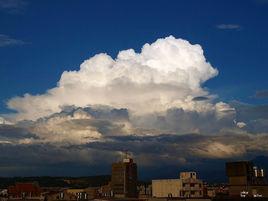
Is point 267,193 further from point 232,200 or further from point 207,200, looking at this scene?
point 232,200

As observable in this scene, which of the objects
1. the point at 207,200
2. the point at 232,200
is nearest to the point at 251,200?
the point at 232,200

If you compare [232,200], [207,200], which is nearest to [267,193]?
[207,200]

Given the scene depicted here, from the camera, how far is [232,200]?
163 m

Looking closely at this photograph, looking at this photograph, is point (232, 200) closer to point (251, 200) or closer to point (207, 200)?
point (251, 200)

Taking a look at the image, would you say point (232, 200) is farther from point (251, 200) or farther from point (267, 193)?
point (267, 193)

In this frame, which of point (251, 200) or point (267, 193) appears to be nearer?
point (251, 200)

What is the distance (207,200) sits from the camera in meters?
195

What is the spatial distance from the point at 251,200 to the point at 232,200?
737 centimetres

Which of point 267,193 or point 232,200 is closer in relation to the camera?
point 232,200

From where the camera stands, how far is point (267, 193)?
199500 mm

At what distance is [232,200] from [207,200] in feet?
110

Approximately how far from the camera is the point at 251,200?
157875 mm

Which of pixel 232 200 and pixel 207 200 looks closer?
pixel 232 200
